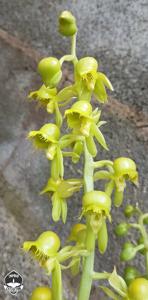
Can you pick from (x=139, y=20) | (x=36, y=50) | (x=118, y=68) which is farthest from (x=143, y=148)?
(x=36, y=50)

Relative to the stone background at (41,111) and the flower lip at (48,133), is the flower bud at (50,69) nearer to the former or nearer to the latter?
the flower lip at (48,133)

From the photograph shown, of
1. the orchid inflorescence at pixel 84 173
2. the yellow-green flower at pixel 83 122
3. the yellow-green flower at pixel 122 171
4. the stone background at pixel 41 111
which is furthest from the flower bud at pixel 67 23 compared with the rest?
the stone background at pixel 41 111

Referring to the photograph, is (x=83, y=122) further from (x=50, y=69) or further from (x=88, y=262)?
(x=88, y=262)

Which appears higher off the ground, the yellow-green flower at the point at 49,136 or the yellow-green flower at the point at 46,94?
the yellow-green flower at the point at 46,94

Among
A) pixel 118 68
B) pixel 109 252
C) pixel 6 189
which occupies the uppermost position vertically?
pixel 118 68

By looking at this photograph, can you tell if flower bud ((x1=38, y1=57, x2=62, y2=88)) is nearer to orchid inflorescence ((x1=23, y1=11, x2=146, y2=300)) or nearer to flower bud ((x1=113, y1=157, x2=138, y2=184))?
orchid inflorescence ((x1=23, y1=11, x2=146, y2=300))

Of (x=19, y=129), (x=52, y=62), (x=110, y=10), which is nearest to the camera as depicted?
(x=52, y=62)

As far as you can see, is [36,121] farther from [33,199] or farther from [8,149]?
[33,199]
